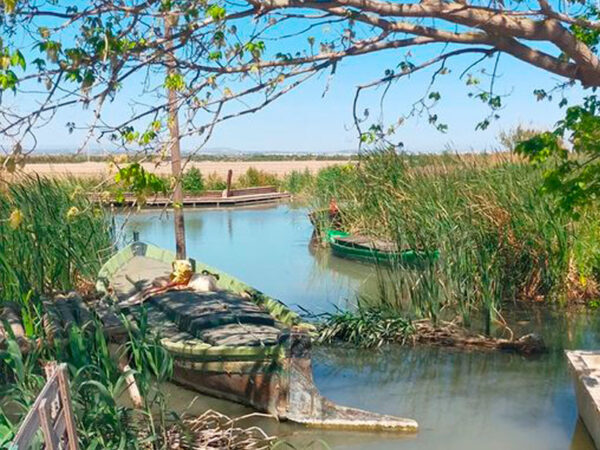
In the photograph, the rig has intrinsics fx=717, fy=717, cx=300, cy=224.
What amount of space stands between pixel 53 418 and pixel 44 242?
5.26 metres

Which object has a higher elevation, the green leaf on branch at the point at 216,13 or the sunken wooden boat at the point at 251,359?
the green leaf on branch at the point at 216,13

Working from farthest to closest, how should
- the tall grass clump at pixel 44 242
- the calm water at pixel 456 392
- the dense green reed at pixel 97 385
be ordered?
the tall grass clump at pixel 44 242 < the calm water at pixel 456 392 < the dense green reed at pixel 97 385

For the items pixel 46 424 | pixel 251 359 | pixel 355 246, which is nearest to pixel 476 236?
pixel 251 359

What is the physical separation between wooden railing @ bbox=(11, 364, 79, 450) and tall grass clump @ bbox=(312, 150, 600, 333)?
18.4ft

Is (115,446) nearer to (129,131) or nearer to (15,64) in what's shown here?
(129,131)

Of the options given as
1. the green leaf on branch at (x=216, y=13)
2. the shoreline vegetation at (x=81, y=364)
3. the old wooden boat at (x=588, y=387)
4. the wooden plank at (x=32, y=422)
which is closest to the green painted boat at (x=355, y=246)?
the old wooden boat at (x=588, y=387)

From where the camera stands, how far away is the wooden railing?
8.67 feet

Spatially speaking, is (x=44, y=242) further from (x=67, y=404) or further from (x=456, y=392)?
(x=67, y=404)

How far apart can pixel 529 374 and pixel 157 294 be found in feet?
13.8

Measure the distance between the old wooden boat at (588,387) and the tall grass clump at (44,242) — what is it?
13.5ft

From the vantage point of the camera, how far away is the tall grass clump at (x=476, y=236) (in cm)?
876

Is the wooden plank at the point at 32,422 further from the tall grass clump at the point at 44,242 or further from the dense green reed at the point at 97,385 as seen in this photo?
the tall grass clump at the point at 44,242

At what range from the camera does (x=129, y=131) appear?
3922 mm

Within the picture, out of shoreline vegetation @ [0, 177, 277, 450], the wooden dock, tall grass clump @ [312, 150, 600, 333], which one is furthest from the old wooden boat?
the wooden dock
